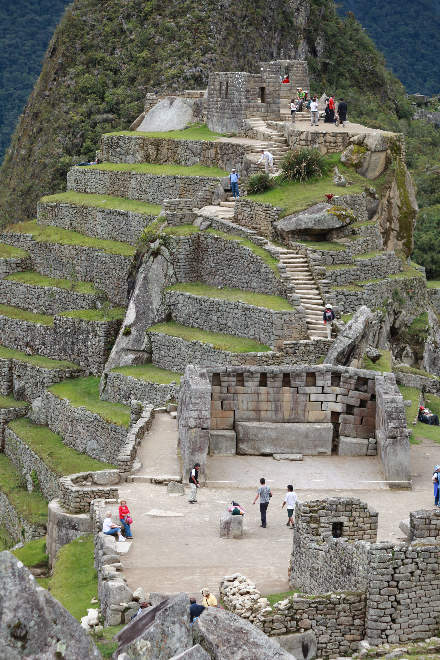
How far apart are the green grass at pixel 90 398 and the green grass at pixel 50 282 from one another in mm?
3578

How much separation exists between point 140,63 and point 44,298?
40546 millimetres

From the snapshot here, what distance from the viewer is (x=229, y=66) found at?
293 ft

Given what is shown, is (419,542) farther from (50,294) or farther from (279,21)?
(279,21)

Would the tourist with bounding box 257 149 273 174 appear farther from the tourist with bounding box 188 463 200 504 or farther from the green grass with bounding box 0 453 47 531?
the tourist with bounding box 188 463 200 504

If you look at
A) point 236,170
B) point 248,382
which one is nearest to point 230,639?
point 248,382

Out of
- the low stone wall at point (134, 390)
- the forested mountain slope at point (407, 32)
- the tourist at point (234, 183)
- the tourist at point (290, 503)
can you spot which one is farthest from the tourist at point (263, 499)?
the forested mountain slope at point (407, 32)

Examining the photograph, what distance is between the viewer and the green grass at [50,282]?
49.7 meters

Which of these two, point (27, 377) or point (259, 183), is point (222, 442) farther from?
point (27, 377)

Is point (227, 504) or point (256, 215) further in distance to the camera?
point (256, 215)

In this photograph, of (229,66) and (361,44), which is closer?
(229,66)

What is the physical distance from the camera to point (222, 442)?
27.9m

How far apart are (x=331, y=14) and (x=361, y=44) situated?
283cm

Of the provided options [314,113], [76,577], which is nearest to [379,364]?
[314,113]

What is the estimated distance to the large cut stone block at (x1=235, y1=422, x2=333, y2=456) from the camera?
91.0 feet
